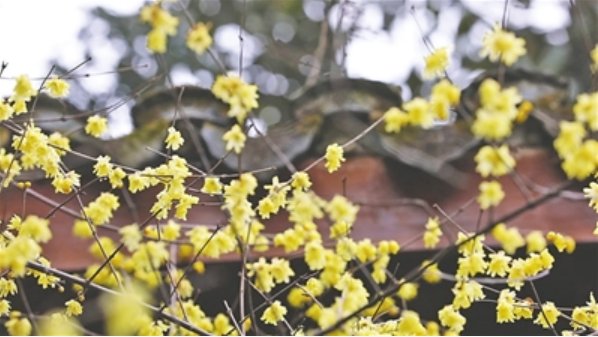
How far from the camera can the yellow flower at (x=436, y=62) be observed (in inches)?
41.4

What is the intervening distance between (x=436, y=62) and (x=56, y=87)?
0.62 meters

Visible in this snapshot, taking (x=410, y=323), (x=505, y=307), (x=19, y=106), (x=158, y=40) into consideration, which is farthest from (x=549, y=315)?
(x=19, y=106)

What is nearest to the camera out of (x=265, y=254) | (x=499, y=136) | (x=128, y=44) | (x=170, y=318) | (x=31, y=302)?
(x=499, y=136)

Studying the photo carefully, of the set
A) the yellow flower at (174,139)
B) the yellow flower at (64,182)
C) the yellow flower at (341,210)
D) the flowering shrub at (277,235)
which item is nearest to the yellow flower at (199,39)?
the flowering shrub at (277,235)

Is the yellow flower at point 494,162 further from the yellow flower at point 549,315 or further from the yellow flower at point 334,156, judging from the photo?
the yellow flower at point 549,315

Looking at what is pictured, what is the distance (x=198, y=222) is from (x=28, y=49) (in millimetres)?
1166

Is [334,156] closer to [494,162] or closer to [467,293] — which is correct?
[467,293]

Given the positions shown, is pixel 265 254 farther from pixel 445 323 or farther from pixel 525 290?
pixel 525 290

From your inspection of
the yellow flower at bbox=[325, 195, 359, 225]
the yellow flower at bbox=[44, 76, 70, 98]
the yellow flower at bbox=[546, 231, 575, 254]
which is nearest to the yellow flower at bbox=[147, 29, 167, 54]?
the yellow flower at bbox=[325, 195, 359, 225]

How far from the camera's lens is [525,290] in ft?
5.67

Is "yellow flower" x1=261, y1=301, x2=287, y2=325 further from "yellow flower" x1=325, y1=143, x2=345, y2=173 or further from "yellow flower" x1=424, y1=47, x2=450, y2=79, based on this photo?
"yellow flower" x1=424, y1=47, x2=450, y2=79

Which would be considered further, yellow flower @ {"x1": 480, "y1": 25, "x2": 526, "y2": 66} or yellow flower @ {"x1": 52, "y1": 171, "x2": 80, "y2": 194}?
yellow flower @ {"x1": 52, "y1": 171, "x2": 80, "y2": 194}

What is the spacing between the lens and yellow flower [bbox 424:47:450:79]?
1.05m

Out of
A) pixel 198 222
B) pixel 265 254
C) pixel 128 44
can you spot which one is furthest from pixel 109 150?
pixel 128 44
